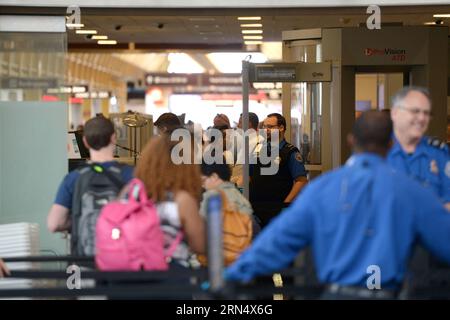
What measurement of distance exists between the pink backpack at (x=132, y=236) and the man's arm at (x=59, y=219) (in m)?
0.96

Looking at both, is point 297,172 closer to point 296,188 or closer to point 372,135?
point 296,188

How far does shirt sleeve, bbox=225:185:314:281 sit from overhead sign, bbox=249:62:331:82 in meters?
6.03

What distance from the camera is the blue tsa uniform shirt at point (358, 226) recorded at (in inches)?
168

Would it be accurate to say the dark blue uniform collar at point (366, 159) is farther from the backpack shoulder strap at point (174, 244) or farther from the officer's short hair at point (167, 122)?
the officer's short hair at point (167, 122)

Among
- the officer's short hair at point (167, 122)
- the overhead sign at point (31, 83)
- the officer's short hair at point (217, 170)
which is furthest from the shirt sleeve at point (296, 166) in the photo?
the officer's short hair at point (217, 170)

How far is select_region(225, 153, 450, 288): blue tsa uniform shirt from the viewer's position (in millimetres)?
4270

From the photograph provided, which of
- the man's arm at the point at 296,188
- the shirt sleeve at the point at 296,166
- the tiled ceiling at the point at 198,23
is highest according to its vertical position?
the tiled ceiling at the point at 198,23

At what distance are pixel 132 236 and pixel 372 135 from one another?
127 centimetres

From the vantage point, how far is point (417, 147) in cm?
590

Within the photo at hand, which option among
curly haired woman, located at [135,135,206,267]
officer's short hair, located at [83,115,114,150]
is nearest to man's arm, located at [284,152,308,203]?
officer's short hair, located at [83,115,114,150]

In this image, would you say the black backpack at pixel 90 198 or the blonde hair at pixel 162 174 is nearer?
the blonde hair at pixel 162 174

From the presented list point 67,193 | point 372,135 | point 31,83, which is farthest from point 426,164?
point 31,83

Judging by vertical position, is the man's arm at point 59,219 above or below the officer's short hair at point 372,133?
below

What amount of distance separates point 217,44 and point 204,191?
58.5 feet
